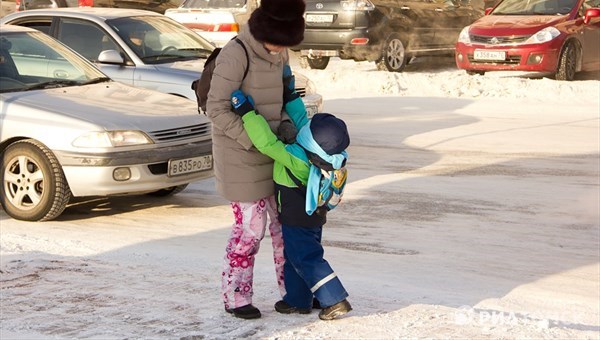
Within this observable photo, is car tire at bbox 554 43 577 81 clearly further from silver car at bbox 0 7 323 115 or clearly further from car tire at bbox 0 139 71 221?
car tire at bbox 0 139 71 221

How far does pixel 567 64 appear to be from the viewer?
2000 centimetres

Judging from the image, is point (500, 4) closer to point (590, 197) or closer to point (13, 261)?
point (590, 197)

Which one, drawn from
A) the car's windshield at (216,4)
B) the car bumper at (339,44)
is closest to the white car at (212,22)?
the car's windshield at (216,4)

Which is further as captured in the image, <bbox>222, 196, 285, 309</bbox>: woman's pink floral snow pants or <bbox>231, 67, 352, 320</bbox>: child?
<bbox>222, 196, 285, 309</bbox>: woman's pink floral snow pants

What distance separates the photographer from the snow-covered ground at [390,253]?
20.6 feet

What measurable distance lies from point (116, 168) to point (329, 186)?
378cm

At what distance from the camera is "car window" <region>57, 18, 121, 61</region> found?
1280 centimetres

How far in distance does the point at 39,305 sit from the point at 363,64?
16.9 meters

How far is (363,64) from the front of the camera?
914 inches

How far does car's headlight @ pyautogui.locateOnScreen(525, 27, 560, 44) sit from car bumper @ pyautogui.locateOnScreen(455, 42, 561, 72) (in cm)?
9

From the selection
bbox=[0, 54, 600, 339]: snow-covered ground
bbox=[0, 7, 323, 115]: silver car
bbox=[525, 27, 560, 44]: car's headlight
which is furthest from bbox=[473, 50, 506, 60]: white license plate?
bbox=[0, 7, 323, 115]: silver car

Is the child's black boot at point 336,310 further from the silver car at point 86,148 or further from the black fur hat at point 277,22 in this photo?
the silver car at point 86,148

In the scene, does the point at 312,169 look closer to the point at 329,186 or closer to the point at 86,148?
the point at 329,186

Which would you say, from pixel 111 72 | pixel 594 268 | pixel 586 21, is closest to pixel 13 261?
pixel 594 268
